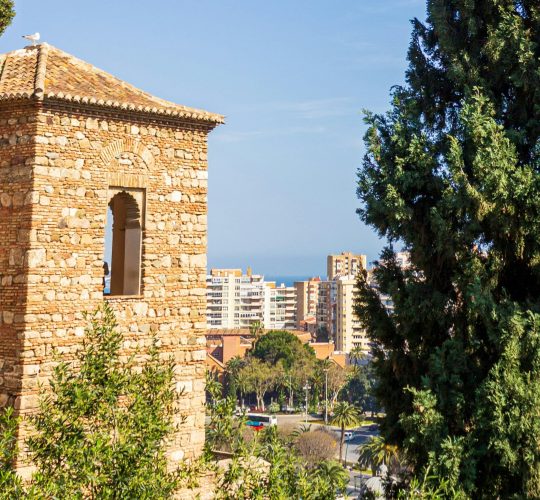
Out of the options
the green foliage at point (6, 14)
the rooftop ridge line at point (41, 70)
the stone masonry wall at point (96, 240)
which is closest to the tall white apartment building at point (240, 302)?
the green foliage at point (6, 14)

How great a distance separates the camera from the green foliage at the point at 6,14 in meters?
14.5

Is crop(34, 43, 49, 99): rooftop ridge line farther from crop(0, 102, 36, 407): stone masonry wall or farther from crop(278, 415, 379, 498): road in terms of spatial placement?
crop(278, 415, 379, 498): road

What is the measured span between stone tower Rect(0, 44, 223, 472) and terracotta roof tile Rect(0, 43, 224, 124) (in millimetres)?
22

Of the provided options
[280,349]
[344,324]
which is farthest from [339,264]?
[280,349]

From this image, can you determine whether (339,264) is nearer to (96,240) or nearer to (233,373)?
(233,373)

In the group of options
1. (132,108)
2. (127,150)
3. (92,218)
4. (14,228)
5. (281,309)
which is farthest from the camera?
(281,309)

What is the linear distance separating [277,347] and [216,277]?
57822mm

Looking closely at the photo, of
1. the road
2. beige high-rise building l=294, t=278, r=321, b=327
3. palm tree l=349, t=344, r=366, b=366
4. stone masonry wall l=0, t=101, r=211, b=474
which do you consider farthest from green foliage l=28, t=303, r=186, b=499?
beige high-rise building l=294, t=278, r=321, b=327

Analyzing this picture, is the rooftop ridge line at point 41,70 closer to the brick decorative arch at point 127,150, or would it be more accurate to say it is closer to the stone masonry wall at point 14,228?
the stone masonry wall at point 14,228

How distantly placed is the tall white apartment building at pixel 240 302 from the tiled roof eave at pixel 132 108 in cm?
11976

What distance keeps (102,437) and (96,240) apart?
410 centimetres

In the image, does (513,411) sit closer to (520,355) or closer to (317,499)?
(520,355)

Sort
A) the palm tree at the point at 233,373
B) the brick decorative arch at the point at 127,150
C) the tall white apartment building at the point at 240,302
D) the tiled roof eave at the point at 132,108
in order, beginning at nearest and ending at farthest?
the tiled roof eave at the point at 132,108 < the brick decorative arch at the point at 127,150 < the palm tree at the point at 233,373 < the tall white apartment building at the point at 240,302

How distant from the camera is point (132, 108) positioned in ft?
37.8
